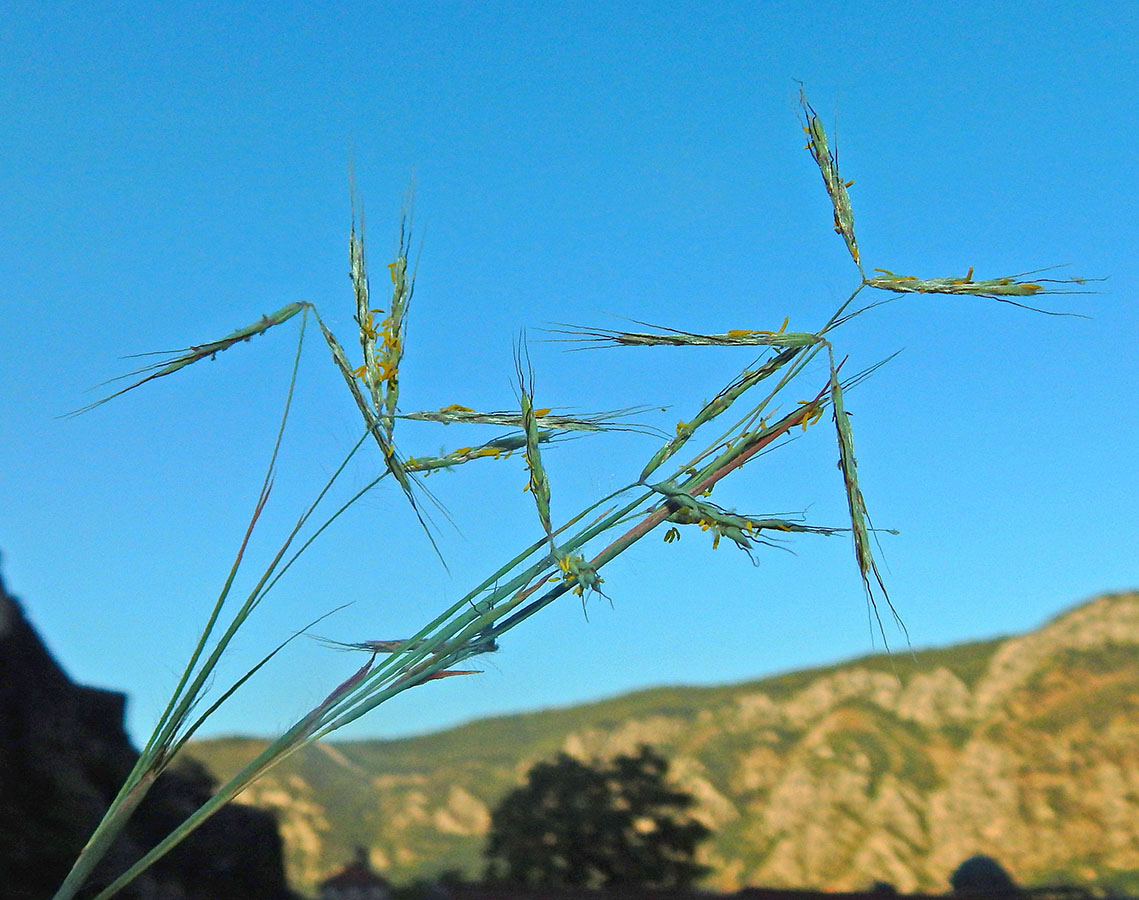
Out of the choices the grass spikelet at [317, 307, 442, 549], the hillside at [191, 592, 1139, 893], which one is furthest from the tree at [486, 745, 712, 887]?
the grass spikelet at [317, 307, 442, 549]

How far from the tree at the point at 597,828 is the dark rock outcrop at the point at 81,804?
168 centimetres

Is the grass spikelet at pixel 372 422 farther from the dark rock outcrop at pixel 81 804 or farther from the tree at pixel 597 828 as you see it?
the tree at pixel 597 828

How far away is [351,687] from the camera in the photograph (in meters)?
1.10

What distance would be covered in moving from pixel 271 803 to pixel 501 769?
63.8 inches

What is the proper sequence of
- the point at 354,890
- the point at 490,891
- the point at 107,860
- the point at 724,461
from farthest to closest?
1. the point at 490,891
2. the point at 354,890
3. the point at 107,860
4. the point at 724,461

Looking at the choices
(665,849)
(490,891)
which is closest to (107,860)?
(490,891)

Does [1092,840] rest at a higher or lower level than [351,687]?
lower

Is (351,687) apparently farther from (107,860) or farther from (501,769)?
(501,769)

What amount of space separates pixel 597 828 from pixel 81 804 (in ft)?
12.1

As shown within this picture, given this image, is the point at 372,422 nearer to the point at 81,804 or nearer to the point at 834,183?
the point at 834,183

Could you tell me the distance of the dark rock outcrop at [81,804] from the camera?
4.40 m

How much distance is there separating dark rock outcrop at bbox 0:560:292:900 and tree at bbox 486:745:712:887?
1.68 m

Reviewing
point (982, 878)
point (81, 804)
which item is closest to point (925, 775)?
point (982, 878)

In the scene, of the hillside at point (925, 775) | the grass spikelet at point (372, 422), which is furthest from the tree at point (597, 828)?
the grass spikelet at point (372, 422)
